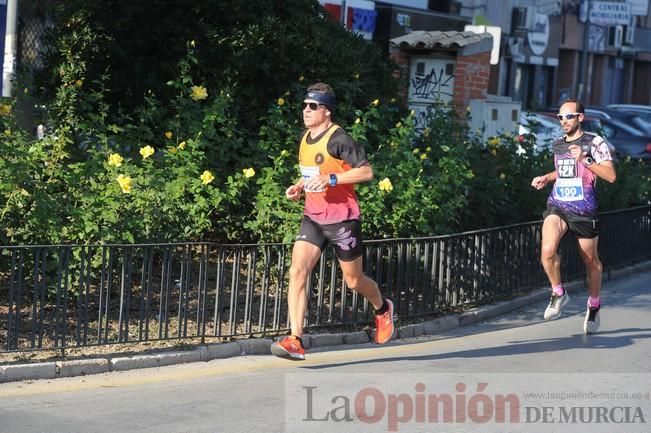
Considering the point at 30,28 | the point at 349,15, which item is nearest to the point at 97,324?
the point at 30,28

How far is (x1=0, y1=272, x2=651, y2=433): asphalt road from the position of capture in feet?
23.4

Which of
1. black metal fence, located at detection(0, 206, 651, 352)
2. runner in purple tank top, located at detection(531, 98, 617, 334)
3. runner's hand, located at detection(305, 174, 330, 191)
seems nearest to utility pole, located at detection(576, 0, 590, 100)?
black metal fence, located at detection(0, 206, 651, 352)

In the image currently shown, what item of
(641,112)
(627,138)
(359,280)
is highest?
(641,112)

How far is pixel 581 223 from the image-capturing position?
408 inches

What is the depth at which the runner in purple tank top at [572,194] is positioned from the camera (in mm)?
10148

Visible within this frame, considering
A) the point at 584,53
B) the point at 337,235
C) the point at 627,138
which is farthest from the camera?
the point at 584,53

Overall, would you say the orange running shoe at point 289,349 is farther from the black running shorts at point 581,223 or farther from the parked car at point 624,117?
the parked car at point 624,117

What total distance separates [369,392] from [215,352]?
1.41 metres

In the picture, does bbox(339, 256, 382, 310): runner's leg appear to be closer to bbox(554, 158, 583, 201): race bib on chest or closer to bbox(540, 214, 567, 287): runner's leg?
bbox(540, 214, 567, 287): runner's leg

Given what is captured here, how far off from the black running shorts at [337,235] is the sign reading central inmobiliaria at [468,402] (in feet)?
2.80

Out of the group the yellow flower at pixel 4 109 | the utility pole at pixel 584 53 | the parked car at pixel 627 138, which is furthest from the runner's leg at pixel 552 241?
the utility pole at pixel 584 53

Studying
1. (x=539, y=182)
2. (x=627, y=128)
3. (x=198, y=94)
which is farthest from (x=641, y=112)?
(x=198, y=94)

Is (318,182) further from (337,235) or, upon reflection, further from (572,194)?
(572,194)

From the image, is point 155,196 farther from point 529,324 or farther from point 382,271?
point 529,324
